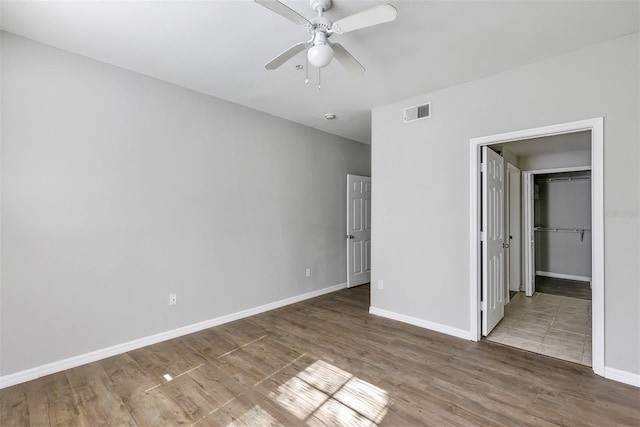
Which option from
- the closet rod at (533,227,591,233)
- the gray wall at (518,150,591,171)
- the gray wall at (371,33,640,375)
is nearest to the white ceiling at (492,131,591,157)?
the gray wall at (518,150,591,171)

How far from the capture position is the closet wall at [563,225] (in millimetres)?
6047

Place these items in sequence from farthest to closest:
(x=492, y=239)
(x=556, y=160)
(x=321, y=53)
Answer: (x=556, y=160), (x=492, y=239), (x=321, y=53)

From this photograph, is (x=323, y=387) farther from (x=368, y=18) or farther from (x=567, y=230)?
(x=567, y=230)

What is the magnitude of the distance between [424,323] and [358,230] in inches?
86.4

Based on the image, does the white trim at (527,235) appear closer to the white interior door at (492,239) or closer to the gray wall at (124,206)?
the white interior door at (492,239)

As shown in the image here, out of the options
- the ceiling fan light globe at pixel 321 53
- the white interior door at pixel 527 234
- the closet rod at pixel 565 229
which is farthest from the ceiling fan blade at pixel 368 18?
the closet rod at pixel 565 229

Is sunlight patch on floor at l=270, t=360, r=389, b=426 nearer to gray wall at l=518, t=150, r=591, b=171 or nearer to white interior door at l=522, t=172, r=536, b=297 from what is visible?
white interior door at l=522, t=172, r=536, b=297

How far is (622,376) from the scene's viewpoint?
2348 millimetres

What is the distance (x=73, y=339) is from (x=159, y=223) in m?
1.22

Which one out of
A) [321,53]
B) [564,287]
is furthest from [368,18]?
[564,287]

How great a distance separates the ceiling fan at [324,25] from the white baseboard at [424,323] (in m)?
2.81

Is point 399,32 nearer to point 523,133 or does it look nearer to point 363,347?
point 523,133

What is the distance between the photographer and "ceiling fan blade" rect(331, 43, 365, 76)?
6.79 feet

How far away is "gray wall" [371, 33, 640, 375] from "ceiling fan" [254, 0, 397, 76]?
5.27ft
